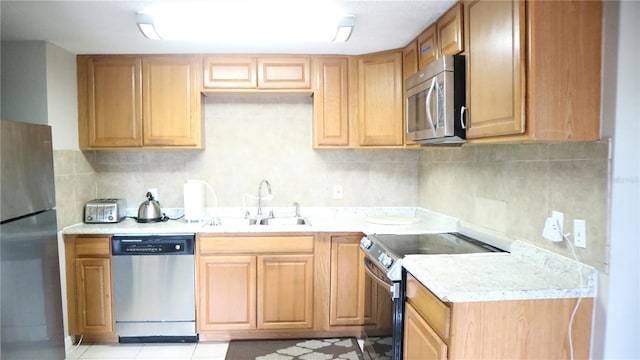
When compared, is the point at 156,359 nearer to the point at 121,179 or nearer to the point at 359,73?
the point at 121,179

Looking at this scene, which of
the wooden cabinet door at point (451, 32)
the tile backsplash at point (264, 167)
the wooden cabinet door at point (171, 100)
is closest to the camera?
the wooden cabinet door at point (451, 32)

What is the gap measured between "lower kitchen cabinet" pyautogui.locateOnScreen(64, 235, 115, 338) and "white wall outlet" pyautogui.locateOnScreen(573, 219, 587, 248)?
2.83 metres

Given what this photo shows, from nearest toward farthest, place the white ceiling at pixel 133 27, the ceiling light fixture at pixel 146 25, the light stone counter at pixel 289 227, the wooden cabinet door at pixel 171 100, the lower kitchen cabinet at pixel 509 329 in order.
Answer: the lower kitchen cabinet at pixel 509 329 → the white ceiling at pixel 133 27 → the ceiling light fixture at pixel 146 25 → the light stone counter at pixel 289 227 → the wooden cabinet door at pixel 171 100

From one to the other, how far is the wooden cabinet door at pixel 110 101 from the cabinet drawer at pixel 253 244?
98 cm

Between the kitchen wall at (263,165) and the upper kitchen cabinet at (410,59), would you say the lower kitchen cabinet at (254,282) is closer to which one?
the kitchen wall at (263,165)

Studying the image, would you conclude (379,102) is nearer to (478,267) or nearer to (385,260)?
(385,260)

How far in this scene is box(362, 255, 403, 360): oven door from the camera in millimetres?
1997

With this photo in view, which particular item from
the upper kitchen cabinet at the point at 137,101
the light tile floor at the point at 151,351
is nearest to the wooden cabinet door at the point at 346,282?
the light tile floor at the point at 151,351

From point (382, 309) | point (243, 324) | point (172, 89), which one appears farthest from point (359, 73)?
point (243, 324)

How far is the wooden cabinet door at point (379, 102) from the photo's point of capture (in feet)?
10.3

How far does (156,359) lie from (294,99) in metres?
2.21

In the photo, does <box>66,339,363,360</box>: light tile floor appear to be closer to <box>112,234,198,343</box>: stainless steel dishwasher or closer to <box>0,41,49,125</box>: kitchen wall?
<box>112,234,198,343</box>: stainless steel dishwasher

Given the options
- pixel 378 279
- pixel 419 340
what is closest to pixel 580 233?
pixel 419 340

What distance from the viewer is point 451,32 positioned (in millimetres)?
2160
